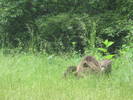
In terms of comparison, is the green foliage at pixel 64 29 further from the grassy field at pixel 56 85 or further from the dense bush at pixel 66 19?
the grassy field at pixel 56 85

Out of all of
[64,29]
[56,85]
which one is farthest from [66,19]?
[56,85]

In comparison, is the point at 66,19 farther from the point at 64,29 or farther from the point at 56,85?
the point at 56,85

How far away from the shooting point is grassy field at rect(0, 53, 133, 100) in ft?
11.2

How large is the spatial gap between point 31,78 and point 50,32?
8112mm

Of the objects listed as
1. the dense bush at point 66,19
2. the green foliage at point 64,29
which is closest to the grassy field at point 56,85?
the dense bush at point 66,19

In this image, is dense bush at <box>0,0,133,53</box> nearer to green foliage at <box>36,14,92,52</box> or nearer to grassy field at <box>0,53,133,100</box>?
green foliage at <box>36,14,92,52</box>

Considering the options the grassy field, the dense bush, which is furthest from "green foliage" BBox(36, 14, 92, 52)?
the grassy field

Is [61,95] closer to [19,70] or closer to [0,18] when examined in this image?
[19,70]

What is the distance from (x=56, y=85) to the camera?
12.9 ft

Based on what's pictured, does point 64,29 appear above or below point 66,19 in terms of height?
below

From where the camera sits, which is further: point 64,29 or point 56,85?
point 64,29

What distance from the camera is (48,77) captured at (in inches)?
175

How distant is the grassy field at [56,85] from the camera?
11.2ft

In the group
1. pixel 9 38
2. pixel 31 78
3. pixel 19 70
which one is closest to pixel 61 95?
pixel 31 78
